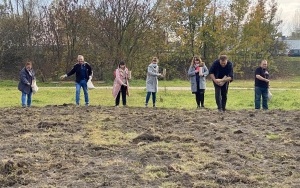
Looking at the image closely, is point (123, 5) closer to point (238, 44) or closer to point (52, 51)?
point (52, 51)

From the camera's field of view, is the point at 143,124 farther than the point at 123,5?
No

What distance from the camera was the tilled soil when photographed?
19.2ft

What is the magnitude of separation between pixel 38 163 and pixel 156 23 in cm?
3017

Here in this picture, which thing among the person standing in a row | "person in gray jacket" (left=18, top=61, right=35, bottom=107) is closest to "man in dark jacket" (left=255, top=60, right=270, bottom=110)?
the person standing in a row

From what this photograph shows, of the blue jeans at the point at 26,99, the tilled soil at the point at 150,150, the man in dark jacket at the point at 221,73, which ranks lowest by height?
the tilled soil at the point at 150,150

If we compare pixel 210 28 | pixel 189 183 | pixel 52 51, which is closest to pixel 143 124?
pixel 189 183

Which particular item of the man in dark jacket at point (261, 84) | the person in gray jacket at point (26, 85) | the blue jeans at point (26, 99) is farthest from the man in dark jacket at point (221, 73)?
the blue jeans at point (26, 99)

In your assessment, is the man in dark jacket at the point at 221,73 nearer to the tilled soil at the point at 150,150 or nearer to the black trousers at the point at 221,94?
the black trousers at the point at 221,94

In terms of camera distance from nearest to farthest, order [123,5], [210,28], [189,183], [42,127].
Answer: [189,183] → [42,127] → [123,5] → [210,28]

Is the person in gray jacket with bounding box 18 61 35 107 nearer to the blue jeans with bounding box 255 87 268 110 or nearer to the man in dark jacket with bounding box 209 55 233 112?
the man in dark jacket with bounding box 209 55 233 112

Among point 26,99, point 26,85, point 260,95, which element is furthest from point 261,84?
point 26,99

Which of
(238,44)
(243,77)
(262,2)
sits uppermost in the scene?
(262,2)

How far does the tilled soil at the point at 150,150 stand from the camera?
230 inches

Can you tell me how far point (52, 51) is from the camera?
119 ft
